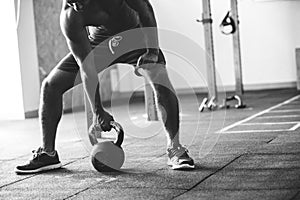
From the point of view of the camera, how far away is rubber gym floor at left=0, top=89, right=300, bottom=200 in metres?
2.61

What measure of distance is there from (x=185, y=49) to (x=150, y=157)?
5.76 metres

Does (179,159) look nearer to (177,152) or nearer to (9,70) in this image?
(177,152)

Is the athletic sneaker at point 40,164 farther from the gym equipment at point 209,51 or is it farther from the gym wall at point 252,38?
the gym wall at point 252,38

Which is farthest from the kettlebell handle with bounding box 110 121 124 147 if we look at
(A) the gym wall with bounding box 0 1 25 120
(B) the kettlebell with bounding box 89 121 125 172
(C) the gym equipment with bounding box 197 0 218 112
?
(A) the gym wall with bounding box 0 1 25 120

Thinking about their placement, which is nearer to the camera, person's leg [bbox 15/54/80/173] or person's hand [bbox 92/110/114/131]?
person's hand [bbox 92/110/114/131]

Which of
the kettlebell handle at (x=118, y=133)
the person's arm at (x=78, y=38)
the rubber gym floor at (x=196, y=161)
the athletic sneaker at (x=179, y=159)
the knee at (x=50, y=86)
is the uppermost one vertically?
the person's arm at (x=78, y=38)

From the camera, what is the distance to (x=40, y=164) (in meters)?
3.37

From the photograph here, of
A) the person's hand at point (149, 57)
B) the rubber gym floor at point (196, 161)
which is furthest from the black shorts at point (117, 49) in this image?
the rubber gym floor at point (196, 161)

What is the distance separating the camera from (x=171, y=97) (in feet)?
10.4

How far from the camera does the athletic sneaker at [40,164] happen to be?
334 centimetres

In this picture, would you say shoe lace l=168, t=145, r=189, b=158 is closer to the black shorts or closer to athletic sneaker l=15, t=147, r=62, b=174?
the black shorts

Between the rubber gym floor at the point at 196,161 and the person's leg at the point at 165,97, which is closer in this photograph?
the rubber gym floor at the point at 196,161

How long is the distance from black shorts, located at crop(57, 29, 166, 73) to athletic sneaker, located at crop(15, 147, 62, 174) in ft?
1.91

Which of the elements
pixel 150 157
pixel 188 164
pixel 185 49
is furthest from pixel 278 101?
pixel 188 164
